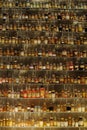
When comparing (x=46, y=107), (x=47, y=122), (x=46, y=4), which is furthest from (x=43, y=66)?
(x=46, y=4)

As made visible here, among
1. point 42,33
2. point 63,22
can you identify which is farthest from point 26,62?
point 63,22

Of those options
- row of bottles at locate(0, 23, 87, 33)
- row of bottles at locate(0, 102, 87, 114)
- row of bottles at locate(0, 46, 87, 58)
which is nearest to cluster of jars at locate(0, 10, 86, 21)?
row of bottles at locate(0, 23, 87, 33)

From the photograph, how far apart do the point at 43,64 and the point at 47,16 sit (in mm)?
969

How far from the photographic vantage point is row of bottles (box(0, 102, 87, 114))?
5.40 m

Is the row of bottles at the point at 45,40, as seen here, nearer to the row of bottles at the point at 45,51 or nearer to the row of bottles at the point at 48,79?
the row of bottles at the point at 45,51

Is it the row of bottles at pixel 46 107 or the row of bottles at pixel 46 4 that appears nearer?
the row of bottles at pixel 46 107

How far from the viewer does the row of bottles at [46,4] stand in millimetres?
6154

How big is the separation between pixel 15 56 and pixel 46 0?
1327mm

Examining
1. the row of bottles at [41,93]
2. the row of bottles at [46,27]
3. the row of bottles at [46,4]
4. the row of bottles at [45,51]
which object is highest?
the row of bottles at [46,4]

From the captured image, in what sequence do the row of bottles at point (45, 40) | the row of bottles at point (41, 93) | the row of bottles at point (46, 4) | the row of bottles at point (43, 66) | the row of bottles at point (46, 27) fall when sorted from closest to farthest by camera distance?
the row of bottles at point (41, 93), the row of bottles at point (43, 66), the row of bottles at point (45, 40), the row of bottles at point (46, 27), the row of bottles at point (46, 4)

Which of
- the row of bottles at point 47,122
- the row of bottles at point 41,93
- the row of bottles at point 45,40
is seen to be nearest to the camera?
the row of bottles at point 47,122

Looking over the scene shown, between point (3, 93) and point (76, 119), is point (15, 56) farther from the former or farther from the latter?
point (76, 119)

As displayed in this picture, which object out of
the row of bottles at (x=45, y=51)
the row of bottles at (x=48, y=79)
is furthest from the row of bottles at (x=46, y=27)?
the row of bottles at (x=48, y=79)

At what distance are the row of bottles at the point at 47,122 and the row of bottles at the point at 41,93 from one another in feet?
1.20
